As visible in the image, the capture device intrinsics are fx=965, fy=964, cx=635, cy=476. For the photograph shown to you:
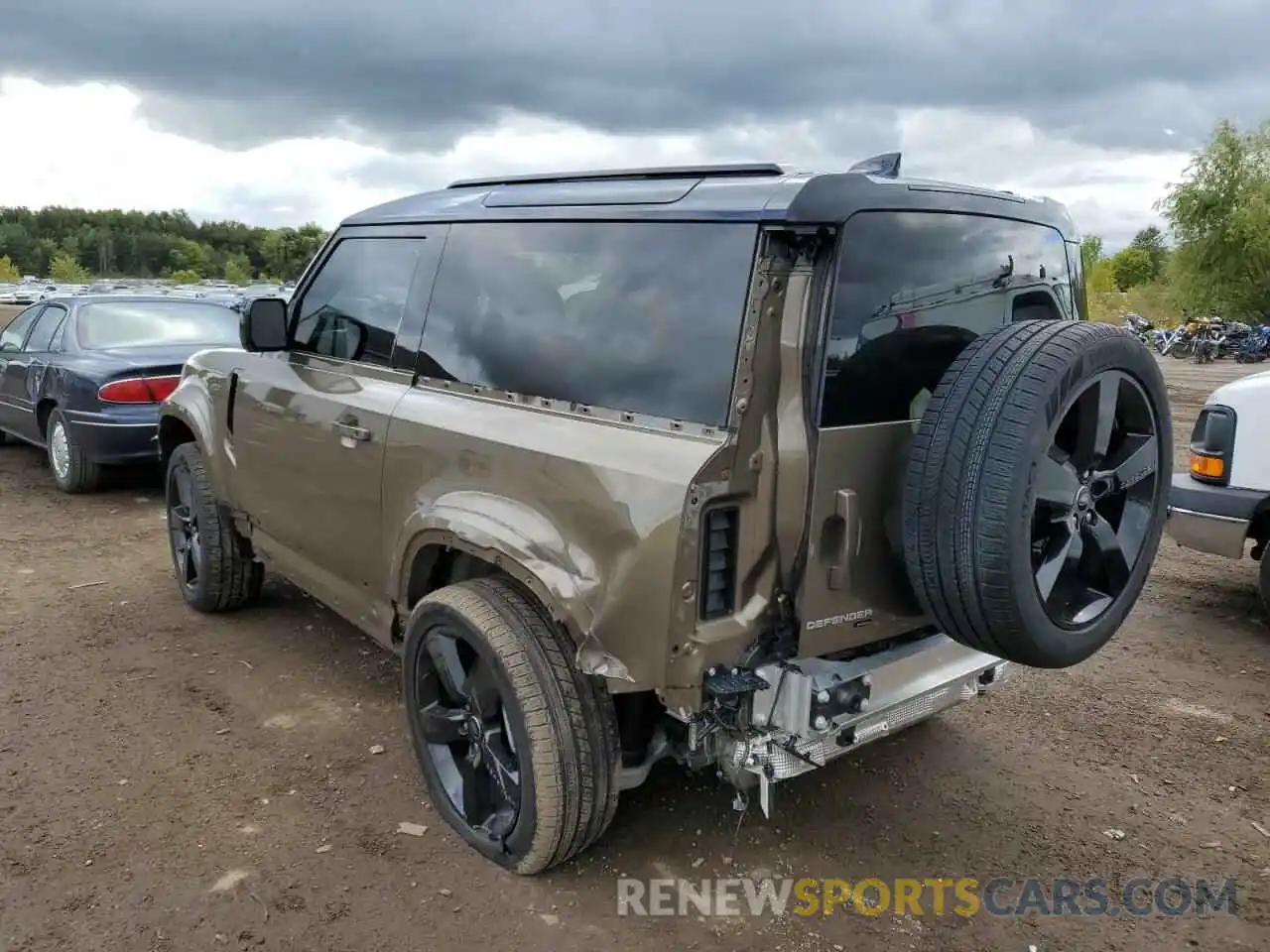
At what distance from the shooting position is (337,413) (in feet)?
11.8

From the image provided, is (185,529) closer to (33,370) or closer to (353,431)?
(353,431)

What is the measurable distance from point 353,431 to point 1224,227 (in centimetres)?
3555

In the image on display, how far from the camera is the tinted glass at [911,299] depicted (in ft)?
8.11

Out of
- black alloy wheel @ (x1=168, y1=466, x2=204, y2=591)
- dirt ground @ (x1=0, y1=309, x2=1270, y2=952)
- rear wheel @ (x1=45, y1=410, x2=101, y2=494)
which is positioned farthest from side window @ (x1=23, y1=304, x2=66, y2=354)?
dirt ground @ (x1=0, y1=309, x2=1270, y2=952)

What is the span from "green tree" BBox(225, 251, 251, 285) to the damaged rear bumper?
92562 millimetres

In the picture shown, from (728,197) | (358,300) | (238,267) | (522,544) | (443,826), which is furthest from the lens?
(238,267)

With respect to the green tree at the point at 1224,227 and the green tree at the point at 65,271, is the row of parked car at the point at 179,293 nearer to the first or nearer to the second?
the green tree at the point at 1224,227

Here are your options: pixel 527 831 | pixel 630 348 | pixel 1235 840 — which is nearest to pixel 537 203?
pixel 630 348

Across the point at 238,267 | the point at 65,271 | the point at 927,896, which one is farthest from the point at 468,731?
the point at 238,267

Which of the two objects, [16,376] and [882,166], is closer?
[882,166]

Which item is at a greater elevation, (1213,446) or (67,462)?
(1213,446)

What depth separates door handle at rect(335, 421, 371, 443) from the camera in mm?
3420

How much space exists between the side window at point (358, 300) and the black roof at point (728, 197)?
0.22 meters

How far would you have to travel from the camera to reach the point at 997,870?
304 cm
